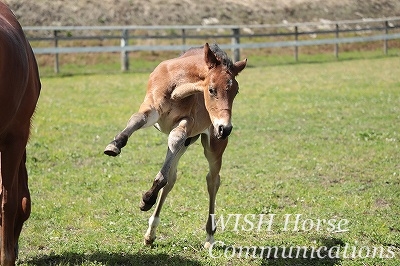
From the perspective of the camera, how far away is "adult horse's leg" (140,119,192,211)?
5109 millimetres

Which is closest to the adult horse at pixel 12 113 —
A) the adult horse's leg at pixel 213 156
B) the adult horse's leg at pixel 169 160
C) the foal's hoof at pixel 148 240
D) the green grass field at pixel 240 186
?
the green grass field at pixel 240 186

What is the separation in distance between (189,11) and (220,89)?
25924 mm

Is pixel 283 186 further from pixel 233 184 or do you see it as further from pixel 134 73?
pixel 134 73

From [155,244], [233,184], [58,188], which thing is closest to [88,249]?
[155,244]

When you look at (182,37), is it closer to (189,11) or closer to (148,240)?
(189,11)

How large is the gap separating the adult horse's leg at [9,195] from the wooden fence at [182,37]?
1598 centimetres

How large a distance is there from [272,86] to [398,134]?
6.90 m

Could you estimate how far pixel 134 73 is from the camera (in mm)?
20797

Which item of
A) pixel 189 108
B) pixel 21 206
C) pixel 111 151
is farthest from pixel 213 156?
pixel 21 206

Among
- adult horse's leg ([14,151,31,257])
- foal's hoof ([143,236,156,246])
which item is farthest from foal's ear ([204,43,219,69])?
adult horse's leg ([14,151,31,257])

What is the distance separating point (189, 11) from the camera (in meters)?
30.6

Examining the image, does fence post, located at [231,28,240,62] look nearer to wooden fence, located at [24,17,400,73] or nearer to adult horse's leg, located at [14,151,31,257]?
wooden fence, located at [24,17,400,73]

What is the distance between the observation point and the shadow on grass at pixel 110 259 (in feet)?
17.4

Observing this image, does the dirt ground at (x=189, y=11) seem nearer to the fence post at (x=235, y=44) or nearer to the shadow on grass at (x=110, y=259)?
the fence post at (x=235, y=44)
